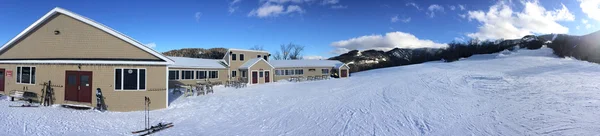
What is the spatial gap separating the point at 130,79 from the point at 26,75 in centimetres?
644

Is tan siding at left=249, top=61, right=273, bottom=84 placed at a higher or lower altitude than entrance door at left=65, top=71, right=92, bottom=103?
higher

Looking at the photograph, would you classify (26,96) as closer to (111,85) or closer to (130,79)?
(111,85)

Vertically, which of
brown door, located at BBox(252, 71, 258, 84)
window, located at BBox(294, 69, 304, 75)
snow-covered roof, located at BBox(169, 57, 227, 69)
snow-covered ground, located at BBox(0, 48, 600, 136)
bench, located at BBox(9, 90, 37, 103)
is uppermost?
snow-covered roof, located at BBox(169, 57, 227, 69)

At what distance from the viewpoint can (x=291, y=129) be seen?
8945mm

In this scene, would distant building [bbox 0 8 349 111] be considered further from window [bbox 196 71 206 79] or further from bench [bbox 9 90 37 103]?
window [bbox 196 71 206 79]

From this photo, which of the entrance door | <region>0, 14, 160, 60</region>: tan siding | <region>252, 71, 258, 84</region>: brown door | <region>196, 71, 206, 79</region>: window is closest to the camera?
the entrance door

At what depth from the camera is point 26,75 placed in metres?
14.1

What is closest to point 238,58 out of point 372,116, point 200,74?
point 200,74

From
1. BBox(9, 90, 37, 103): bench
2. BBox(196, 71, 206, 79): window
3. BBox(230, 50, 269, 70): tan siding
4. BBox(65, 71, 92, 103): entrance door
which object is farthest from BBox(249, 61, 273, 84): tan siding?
BBox(9, 90, 37, 103): bench

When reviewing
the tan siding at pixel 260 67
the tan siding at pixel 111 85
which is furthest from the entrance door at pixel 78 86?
the tan siding at pixel 260 67

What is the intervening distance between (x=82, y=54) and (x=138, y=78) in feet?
9.59

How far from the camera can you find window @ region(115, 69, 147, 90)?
492 inches

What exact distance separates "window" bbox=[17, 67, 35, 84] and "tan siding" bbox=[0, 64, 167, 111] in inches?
15.3

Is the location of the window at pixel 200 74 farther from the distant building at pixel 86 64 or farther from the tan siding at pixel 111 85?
the tan siding at pixel 111 85
